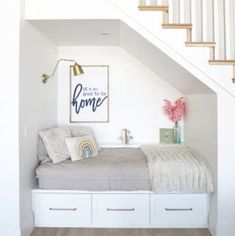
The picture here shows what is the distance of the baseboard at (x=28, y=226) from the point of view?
2.78 meters

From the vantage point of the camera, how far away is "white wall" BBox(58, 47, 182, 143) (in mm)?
4258

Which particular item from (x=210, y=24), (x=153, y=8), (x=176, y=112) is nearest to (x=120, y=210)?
(x=176, y=112)

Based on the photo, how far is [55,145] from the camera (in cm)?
336

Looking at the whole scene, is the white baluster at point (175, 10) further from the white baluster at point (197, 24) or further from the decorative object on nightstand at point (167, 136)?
the decorative object on nightstand at point (167, 136)

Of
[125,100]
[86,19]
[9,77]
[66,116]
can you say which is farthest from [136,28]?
[66,116]

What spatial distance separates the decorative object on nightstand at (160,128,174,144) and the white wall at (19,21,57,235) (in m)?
1.68

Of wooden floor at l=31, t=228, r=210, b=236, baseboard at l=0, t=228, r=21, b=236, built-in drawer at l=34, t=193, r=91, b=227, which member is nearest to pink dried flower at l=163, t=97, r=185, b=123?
wooden floor at l=31, t=228, r=210, b=236

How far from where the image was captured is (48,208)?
3.09 m

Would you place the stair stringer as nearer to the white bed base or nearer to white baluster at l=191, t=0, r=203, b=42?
white baluster at l=191, t=0, r=203, b=42

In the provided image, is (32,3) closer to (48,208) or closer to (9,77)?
(9,77)

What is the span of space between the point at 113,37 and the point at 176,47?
3.53 feet

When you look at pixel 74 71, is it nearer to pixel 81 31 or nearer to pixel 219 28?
pixel 81 31

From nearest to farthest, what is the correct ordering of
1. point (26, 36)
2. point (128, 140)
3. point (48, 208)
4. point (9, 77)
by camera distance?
point (9, 77) < point (26, 36) < point (48, 208) < point (128, 140)

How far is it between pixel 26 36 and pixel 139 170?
180cm
